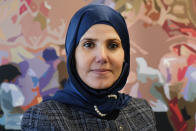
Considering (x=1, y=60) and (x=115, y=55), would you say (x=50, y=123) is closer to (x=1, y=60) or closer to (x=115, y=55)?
(x=115, y=55)

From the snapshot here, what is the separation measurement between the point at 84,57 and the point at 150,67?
813mm

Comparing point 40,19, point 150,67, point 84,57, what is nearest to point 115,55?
point 84,57

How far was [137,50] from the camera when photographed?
5.15 ft

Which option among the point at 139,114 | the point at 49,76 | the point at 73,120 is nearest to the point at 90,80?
the point at 73,120

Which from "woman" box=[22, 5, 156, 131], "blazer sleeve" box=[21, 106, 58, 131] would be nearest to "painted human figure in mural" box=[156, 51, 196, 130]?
"woman" box=[22, 5, 156, 131]

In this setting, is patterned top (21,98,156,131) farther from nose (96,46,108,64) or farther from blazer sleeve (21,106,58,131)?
nose (96,46,108,64)

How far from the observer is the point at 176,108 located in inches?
60.7

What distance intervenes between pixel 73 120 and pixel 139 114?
0.33 meters

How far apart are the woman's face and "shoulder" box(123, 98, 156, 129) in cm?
21

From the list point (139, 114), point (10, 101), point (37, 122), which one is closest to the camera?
point (37, 122)

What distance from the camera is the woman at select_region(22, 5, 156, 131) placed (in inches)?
33.3

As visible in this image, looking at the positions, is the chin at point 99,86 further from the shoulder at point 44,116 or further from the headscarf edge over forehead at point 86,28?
the shoulder at point 44,116

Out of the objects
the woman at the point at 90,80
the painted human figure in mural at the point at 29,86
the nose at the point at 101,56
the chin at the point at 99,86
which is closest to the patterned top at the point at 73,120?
the woman at the point at 90,80

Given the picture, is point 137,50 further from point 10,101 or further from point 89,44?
point 10,101
